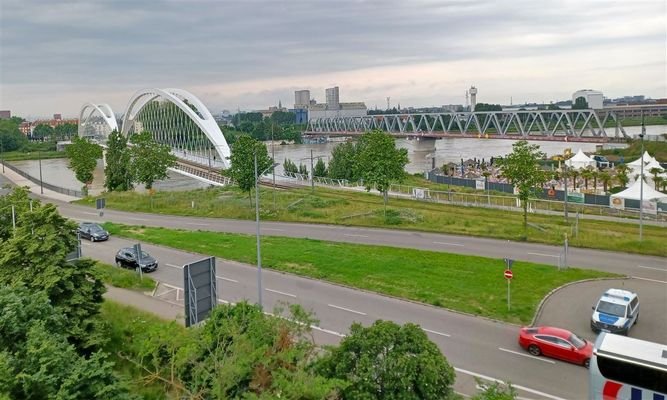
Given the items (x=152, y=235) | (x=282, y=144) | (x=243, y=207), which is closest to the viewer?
(x=152, y=235)

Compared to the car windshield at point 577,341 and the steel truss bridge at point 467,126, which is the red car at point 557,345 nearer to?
the car windshield at point 577,341

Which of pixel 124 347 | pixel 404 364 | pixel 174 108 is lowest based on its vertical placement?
pixel 124 347

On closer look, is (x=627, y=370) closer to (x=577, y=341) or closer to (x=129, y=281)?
(x=577, y=341)

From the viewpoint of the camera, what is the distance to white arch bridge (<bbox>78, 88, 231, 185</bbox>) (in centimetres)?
7856

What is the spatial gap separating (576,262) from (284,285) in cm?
1408

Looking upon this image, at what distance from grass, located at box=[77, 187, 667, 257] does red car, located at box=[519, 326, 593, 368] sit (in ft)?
45.0

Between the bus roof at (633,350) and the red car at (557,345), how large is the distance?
2.78 metres

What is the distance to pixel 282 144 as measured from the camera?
183m

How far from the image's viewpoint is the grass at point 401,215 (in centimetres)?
3050

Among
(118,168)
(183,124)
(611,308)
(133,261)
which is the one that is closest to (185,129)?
(183,124)

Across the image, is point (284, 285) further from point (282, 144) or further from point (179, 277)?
point (282, 144)

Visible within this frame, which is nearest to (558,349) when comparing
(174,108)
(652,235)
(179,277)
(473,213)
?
(179,277)

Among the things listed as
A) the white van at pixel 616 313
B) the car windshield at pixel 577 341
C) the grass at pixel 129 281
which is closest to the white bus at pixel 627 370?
the car windshield at pixel 577 341

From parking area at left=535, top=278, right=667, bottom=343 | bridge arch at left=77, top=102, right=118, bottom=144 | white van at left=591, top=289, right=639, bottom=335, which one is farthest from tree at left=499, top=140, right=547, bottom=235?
bridge arch at left=77, top=102, right=118, bottom=144
